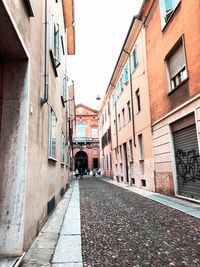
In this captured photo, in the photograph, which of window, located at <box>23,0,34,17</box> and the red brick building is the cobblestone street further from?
the red brick building

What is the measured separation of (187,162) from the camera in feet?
24.8

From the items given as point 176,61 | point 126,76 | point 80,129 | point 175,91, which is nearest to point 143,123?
point 175,91

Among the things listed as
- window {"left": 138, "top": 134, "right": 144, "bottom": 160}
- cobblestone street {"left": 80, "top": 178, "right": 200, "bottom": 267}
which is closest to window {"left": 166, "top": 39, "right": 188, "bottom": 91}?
cobblestone street {"left": 80, "top": 178, "right": 200, "bottom": 267}

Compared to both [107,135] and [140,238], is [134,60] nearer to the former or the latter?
[140,238]

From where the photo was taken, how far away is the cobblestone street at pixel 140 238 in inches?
114

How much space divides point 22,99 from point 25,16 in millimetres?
1199

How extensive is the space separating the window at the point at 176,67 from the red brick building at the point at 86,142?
31.7 metres

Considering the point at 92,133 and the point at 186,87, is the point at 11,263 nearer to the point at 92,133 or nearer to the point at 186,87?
the point at 186,87

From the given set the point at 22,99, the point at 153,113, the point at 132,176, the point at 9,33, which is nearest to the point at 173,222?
the point at 22,99

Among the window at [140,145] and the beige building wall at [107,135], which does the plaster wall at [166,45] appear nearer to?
the window at [140,145]

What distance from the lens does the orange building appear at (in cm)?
698

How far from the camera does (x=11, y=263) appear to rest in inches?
100

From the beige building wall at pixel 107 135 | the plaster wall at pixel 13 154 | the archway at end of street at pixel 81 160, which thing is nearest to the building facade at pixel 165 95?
the plaster wall at pixel 13 154

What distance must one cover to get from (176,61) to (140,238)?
6616 mm
